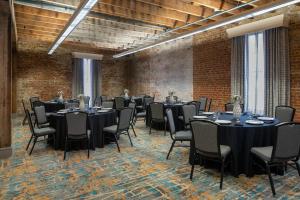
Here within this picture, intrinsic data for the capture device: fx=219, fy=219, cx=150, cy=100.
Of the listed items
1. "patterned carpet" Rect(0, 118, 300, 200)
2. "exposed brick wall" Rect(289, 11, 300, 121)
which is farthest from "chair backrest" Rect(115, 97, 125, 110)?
"exposed brick wall" Rect(289, 11, 300, 121)

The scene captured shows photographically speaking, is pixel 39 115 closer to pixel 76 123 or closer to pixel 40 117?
pixel 40 117

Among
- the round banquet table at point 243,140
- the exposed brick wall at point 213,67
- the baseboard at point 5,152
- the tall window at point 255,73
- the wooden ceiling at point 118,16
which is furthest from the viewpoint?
the exposed brick wall at point 213,67

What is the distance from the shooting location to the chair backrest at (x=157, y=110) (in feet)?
19.1

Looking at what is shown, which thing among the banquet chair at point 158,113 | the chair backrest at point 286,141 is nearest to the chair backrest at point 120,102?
the banquet chair at point 158,113

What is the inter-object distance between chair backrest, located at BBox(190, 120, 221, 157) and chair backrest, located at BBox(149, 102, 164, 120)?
2.77 meters

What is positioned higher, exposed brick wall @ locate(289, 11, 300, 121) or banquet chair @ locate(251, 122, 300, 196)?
exposed brick wall @ locate(289, 11, 300, 121)

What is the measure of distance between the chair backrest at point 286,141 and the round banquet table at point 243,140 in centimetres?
42

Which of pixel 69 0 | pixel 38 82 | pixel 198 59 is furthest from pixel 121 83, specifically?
pixel 69 0

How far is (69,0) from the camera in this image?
510 cm

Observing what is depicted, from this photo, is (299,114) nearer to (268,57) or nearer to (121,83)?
(268,57)

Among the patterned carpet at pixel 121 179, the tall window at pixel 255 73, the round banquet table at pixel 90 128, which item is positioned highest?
the tall window at pixel 255 73

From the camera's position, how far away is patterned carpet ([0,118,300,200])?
8.96 feet

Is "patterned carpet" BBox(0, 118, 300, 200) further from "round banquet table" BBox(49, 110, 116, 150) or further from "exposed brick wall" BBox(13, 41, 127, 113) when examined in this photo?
"exposed brick wall" BBox(13, 41, 127, 113)

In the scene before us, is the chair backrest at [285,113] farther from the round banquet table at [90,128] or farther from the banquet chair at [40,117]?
the banquet chair at [40,117]
